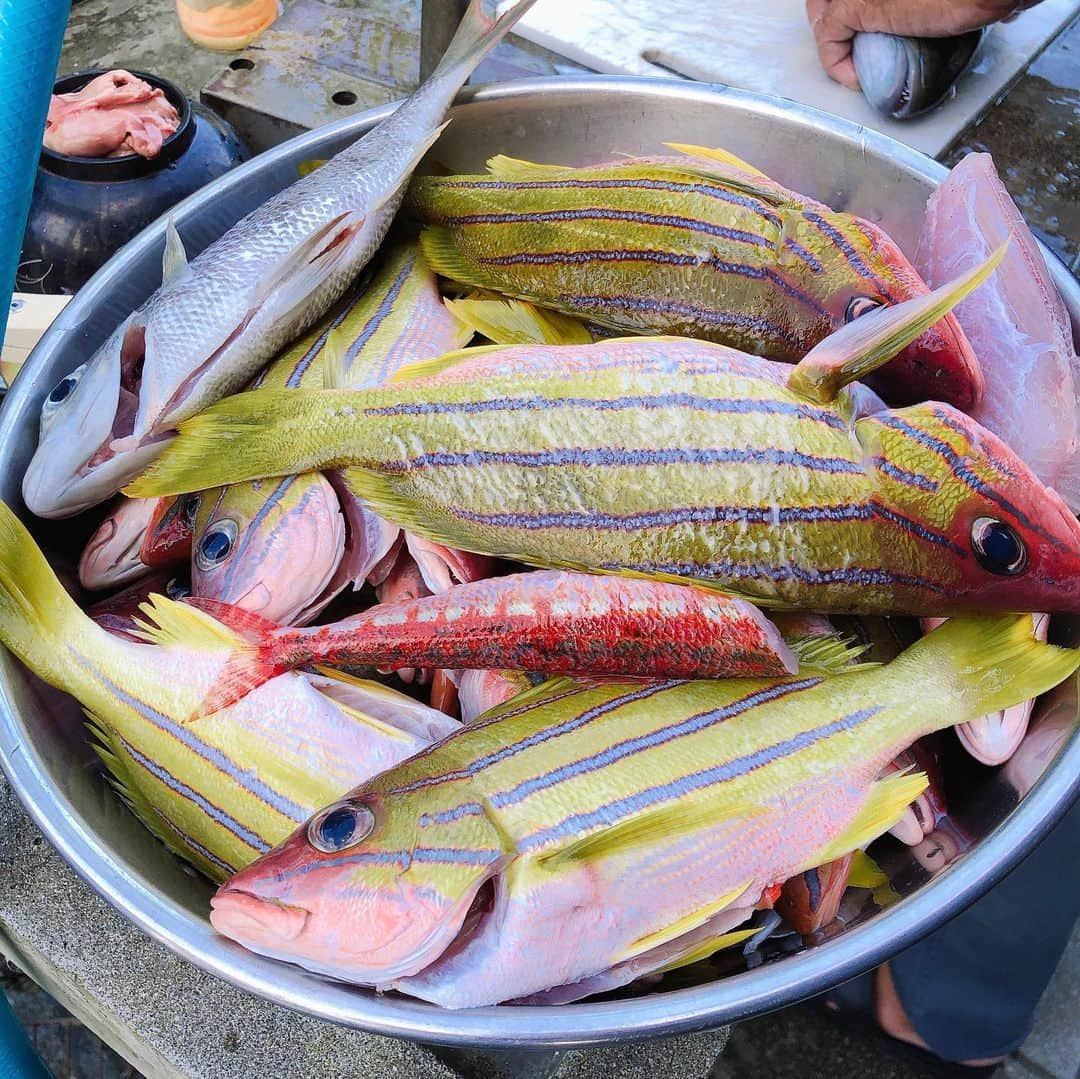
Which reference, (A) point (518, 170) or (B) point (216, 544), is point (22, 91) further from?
(A) point (518, 170)

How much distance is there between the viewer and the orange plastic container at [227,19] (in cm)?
399

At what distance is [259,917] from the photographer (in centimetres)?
113

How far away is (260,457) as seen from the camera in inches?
60.4

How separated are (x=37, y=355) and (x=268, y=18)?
2.81m

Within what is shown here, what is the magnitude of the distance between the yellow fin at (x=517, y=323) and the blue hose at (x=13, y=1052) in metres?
1.58

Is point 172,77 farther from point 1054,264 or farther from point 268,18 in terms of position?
point 1054,264

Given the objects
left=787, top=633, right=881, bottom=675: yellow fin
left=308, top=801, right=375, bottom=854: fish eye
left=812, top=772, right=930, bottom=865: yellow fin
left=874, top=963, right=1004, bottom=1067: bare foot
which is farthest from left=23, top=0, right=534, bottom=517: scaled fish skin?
left=874, top=963, right=1004, bottom=1067: bare foot

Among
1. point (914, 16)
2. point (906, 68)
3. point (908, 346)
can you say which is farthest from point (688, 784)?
point (914, 16)

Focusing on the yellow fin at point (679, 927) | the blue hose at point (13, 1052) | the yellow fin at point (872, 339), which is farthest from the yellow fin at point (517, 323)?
the blue hose at point (13, 1052)

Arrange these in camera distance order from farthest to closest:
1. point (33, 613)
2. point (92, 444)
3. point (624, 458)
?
point (92, 444) → point (33, 613) → point (624, 458)

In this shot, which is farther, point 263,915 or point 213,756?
point 213,756

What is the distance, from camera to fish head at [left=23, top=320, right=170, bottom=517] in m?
1.60

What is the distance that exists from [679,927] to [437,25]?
205 cm

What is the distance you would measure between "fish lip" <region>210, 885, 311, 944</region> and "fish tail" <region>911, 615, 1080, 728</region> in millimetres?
852
